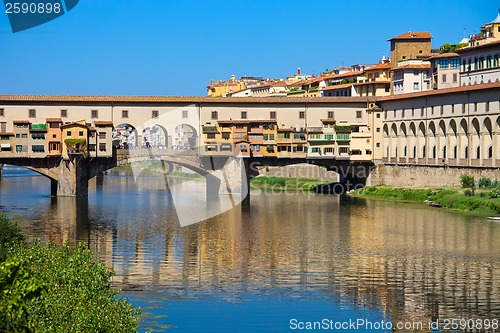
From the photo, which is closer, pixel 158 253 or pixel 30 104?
pixel 158 253

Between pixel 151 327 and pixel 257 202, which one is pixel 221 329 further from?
pixel 257 202

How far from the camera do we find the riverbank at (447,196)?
1832 inches

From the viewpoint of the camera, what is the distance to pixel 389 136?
214ft

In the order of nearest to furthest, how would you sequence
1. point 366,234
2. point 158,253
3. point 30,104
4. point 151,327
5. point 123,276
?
point 151,327 < point 123,276 < point 158,253 < point 366,234 < point 30,104

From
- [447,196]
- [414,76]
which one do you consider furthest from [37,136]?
[414,76]

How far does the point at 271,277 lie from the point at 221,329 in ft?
21.2

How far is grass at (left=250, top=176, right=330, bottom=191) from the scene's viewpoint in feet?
231

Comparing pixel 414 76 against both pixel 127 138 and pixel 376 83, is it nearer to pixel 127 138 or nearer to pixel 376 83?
pixel 376 83

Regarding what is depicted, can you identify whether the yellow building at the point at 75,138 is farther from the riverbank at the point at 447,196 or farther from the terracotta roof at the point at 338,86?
the terracotta roof at the point at 338,86

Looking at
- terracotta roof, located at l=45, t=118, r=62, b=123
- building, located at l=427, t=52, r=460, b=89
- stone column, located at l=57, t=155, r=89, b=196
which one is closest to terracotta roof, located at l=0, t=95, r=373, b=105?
terracotta roof, located at l=45, t=118, r=62, b=123

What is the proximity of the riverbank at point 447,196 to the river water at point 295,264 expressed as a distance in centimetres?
134

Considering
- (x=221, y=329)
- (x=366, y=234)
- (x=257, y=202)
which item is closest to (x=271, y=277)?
(x=221, y=329)

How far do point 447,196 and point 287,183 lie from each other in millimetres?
23487

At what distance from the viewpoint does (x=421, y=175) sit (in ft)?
196
